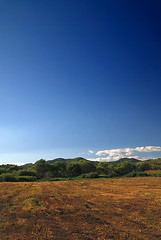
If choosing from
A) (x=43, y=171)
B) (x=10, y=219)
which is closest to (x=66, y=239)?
(x=10, y=219)

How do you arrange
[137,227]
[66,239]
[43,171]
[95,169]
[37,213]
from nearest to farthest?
[66,239] → [137,227] → [37,213] → [43,171] → [95,169]

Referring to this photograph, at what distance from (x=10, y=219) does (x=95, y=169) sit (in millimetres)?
70358

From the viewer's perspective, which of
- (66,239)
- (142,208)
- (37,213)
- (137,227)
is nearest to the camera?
(66,239)

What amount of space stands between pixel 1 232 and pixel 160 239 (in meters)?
8.97

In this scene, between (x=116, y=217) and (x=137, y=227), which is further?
(x=116, y=217)

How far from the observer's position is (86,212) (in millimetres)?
11375

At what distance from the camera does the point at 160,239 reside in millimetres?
7430

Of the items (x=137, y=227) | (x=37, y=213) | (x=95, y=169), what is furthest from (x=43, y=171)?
(x=137, y=227)

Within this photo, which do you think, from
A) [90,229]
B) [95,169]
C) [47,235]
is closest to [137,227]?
[90,229]

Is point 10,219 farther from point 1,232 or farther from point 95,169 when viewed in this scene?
point 95,169

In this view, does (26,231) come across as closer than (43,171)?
Yes

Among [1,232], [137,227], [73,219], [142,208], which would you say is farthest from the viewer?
[142,208]

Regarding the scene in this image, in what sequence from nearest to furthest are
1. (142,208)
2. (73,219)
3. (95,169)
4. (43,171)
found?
(73,219) < (142,208) < (43,171) < (95,169)

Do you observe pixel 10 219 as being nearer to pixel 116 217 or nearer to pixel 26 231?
pixel 26 231
